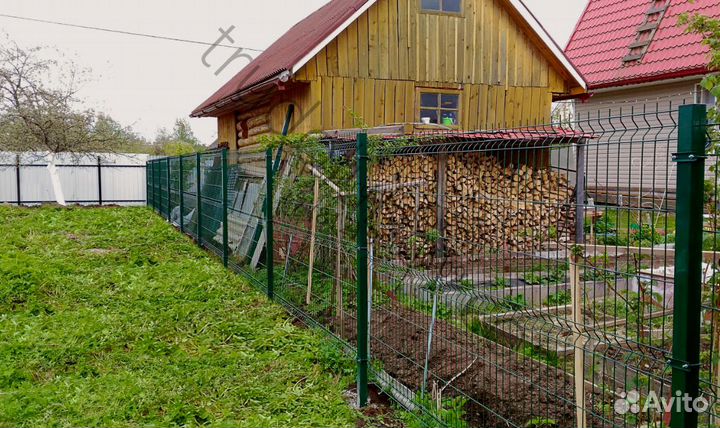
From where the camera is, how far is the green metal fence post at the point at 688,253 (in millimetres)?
1960

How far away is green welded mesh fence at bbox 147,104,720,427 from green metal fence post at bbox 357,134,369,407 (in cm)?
1

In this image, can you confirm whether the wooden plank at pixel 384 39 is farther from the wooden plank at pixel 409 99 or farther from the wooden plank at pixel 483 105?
Result: the wooden plank at pixel 483 105

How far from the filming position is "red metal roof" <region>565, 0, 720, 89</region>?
13.1 m

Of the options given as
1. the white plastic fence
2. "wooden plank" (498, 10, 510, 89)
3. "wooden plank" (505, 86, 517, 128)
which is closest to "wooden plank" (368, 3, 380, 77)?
"wooden plank" (498, 10, 510, 89)

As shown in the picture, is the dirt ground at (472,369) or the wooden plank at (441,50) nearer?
the dirt ground at (472,369)

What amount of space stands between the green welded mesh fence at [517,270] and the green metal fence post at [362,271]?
0.04ft

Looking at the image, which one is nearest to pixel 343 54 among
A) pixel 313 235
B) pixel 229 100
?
pixel 229 100

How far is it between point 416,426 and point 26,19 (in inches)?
814

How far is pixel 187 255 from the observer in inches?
384

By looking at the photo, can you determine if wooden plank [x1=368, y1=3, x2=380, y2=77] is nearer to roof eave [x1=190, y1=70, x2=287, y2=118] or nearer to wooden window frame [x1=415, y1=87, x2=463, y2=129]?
wooden window frame [x1=415, y1=87, x2=463, y2=129]

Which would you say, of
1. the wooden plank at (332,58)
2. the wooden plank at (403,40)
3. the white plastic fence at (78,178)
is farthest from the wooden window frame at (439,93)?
the white plastic fence at (78,178)

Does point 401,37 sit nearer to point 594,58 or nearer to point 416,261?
point 594,58

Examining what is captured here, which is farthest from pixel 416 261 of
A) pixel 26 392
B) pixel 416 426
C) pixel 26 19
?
pixel 26 19

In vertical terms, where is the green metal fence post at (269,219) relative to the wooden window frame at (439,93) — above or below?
below
